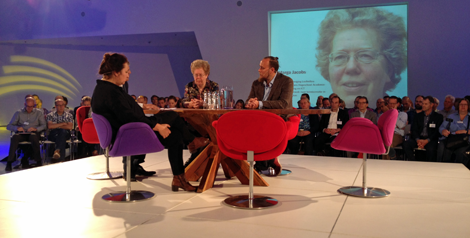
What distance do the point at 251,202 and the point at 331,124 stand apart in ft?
12.3

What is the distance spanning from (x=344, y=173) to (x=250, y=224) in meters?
1.95

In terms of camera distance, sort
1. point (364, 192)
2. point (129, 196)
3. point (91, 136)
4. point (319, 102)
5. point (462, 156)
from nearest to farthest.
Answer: point (129, 196), point (364, 192), point (91, 136), point (462, 156), point (319, 102)

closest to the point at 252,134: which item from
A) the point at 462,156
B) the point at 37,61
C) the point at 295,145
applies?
the point at 295,145

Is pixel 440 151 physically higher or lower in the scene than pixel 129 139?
lower

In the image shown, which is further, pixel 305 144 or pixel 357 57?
pixel 357 57

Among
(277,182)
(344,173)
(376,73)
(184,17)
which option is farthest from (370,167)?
(184,17)

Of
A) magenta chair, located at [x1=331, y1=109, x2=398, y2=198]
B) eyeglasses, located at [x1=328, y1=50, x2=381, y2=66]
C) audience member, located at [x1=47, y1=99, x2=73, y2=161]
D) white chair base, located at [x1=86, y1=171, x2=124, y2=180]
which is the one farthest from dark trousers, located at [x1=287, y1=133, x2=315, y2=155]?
audience member, located at [x1=47, y1=99, x2=73, y2=161]

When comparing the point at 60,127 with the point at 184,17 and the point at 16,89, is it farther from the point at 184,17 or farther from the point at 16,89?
the point at 16,89

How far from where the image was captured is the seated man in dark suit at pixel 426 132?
18.0 ft

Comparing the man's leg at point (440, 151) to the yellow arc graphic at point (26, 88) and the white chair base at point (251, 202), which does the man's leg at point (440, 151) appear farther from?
the yellow arc graphic at point (26, 88)

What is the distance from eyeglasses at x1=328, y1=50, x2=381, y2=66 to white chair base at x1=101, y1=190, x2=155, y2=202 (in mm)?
5877

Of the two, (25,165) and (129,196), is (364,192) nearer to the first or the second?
(129,196)

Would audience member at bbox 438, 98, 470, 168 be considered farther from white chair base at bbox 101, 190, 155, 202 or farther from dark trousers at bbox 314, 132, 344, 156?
white chair base at bbox 101, 190, 155, 202

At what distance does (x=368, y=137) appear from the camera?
2895 mm
